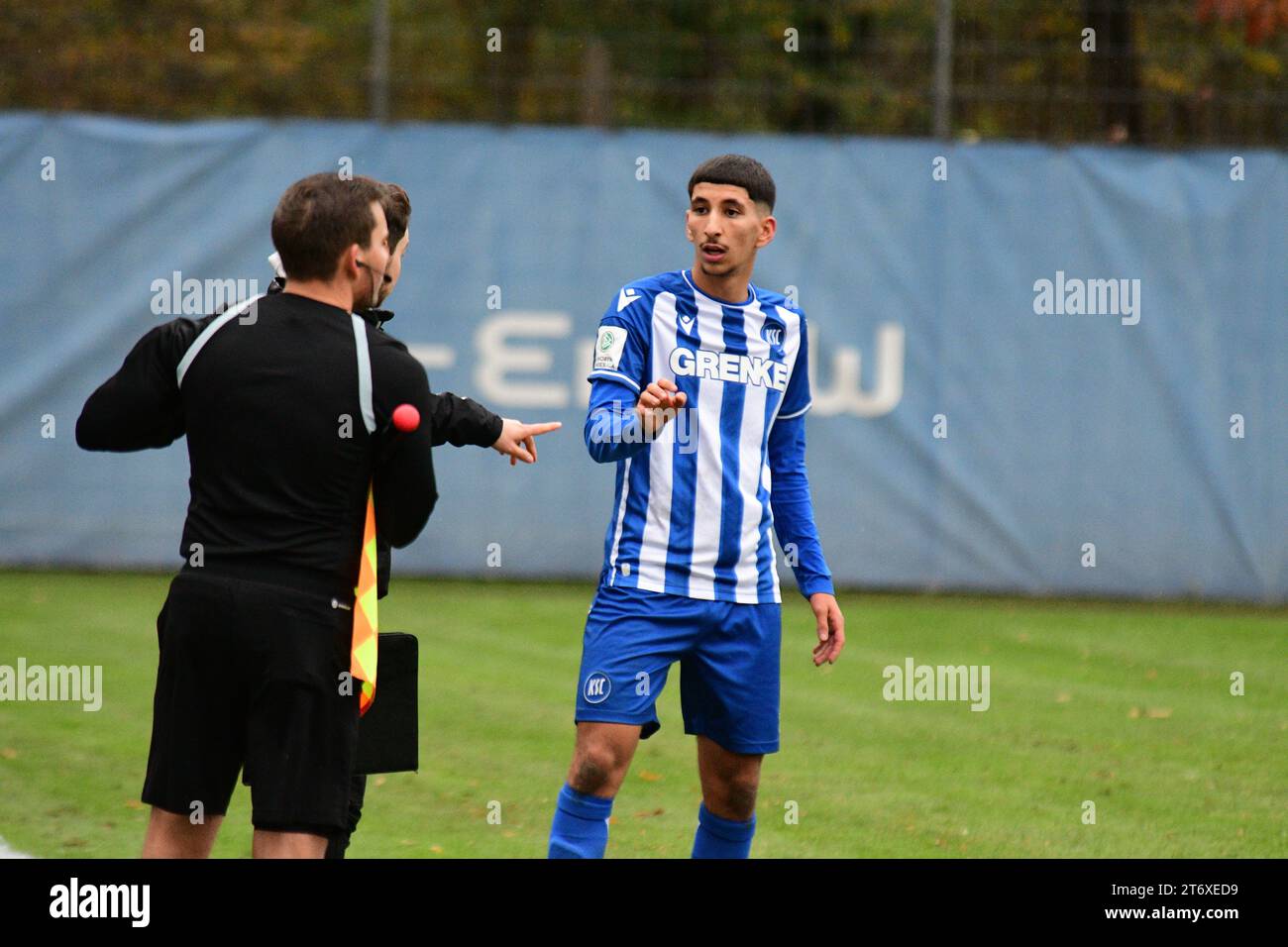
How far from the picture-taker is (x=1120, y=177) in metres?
12.0

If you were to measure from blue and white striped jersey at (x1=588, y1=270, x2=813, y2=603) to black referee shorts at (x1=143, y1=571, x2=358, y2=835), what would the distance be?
3.90ft

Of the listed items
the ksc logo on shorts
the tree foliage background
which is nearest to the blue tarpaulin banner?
the tree foliage background

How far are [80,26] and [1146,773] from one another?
28.8 ft

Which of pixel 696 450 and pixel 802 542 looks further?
pixel 802 542

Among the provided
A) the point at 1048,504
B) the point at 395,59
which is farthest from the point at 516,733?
the point at 395,59

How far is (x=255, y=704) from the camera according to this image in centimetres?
391

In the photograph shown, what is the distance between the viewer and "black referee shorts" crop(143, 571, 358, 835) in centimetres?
389

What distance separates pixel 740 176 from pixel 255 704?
2.15 meters

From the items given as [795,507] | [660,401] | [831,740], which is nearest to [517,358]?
[831,740]

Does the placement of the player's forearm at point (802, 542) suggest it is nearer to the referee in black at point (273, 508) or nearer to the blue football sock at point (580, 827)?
the blue football sock at point (580, 827)

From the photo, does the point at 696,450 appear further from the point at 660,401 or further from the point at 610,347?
the point at 660,401

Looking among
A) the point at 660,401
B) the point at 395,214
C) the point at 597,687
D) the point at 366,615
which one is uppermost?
the point at 395,214

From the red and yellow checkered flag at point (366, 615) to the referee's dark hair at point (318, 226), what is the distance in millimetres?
550

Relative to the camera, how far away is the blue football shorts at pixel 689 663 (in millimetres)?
4746
